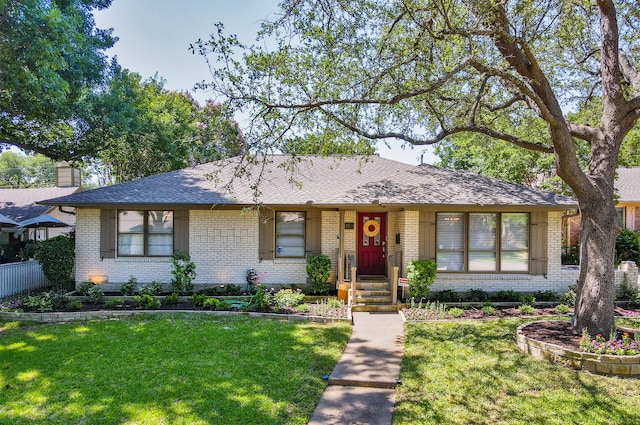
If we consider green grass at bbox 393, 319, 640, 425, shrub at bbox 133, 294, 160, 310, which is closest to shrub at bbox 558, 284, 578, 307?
green grass at bbox 393, 319, 640, 425

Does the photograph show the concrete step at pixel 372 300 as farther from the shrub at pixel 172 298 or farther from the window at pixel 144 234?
the window at pixel 144 234

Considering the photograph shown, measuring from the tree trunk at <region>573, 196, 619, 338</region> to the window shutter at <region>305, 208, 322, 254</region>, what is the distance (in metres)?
6.95

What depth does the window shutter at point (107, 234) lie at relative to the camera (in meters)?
11.9

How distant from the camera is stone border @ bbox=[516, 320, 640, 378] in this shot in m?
6.04

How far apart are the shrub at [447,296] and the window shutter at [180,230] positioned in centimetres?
782

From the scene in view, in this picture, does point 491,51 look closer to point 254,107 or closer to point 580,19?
point 580,19

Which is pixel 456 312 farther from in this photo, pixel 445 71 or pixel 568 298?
pixel 445 71

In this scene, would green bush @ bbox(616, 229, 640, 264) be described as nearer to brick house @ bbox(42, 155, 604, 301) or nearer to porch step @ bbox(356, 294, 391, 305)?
brick house @ bbox(42, 155, 604, 301)

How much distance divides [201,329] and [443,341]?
201 inches

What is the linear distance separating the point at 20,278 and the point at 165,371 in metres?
8.92

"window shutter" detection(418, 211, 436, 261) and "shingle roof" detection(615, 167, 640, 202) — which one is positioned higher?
"shingle roof" detection(615, 167, 640, 202)

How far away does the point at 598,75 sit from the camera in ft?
35.0

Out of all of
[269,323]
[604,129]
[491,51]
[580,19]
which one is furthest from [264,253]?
[580,19]

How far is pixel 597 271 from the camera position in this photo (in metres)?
7.04
